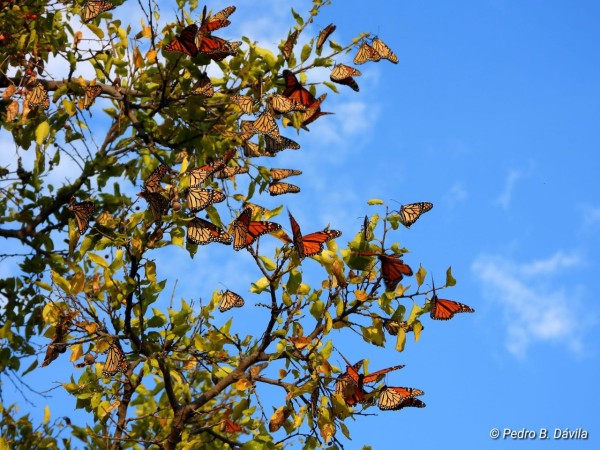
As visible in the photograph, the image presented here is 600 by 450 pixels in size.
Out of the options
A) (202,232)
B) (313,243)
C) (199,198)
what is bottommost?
(313,243)

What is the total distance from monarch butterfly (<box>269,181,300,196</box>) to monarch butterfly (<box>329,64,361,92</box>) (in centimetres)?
82

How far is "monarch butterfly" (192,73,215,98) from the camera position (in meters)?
5.52

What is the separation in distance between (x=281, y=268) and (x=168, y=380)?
1.09 meters

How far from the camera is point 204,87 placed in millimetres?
5531

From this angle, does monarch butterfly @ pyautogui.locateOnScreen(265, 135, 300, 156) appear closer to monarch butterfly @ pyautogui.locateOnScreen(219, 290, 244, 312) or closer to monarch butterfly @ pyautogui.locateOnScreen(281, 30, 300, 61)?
monarch butterfly @ pyautogui.locateOnScreen(281, 30, 300, 61)

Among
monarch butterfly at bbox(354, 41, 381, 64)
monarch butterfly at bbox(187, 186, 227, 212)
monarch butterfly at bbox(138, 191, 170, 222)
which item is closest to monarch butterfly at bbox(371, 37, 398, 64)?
monarch butterfly at bbox(354, 41, 381, 64)

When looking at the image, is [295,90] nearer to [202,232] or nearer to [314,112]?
[314,112]

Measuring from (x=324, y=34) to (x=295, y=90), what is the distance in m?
0.42

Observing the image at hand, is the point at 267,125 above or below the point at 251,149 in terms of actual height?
below

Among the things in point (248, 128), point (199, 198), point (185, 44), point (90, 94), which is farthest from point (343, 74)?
point (199, 198)

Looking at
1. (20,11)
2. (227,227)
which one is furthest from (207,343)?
(20,11)

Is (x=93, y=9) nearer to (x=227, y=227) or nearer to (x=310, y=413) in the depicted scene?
(x=227, y=227)

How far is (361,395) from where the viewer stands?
4059 mm

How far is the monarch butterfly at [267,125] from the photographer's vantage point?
5406 mm
